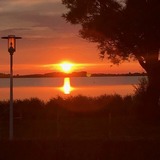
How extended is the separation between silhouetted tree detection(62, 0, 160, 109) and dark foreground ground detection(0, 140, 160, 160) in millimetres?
11644

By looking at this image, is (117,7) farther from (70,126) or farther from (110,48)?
(70,126)

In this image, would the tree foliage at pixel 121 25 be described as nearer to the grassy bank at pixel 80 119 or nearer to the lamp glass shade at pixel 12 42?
the grassy bank at pixel 80 119

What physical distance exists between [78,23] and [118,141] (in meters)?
14.1

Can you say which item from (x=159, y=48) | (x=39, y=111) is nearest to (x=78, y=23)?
(x=159, y=48)

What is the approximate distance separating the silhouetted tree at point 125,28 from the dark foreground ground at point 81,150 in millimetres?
11644

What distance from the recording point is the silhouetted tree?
27.6m

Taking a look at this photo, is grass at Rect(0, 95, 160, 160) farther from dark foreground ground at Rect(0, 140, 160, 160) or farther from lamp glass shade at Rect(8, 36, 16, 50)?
lamp glass shade at Rect(8, 36, 16, 50)

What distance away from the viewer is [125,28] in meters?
27.8

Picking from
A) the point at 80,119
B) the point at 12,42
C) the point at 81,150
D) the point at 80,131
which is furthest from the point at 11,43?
the point at 80,119

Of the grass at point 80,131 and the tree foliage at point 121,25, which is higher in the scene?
the tree foliage at point 121,25

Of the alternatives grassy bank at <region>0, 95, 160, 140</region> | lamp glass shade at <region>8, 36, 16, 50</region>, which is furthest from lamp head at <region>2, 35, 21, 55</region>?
grassy bank at <region>0, 95, 160, 140</region>

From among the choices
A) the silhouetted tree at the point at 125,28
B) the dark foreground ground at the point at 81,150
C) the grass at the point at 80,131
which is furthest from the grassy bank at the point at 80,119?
the dark foreground ground at the point at 81,150

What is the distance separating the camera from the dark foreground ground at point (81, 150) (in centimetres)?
1638

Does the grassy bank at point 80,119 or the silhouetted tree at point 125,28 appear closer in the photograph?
the grassy bank at point 80,119
